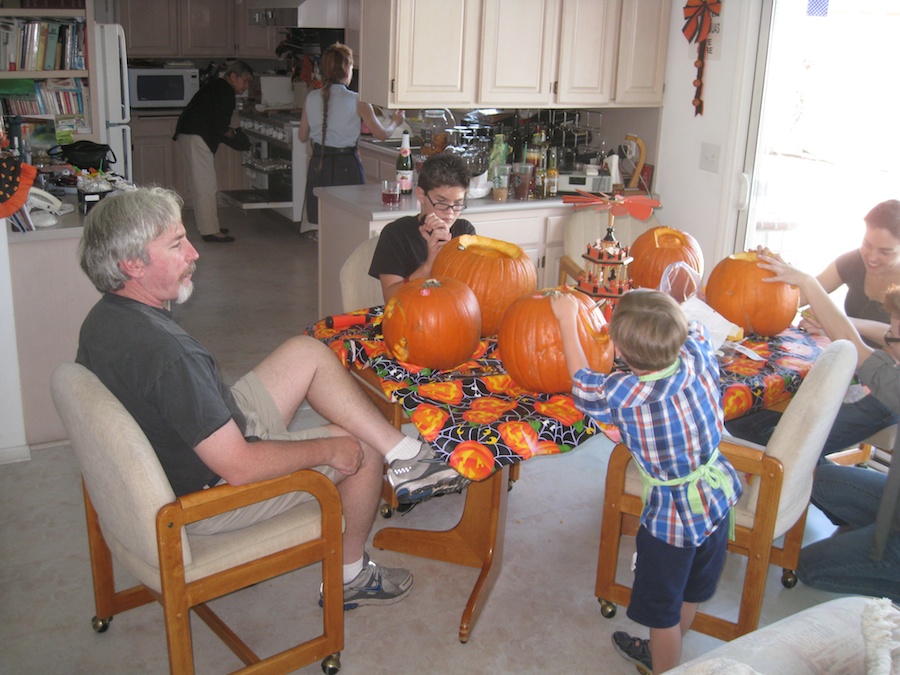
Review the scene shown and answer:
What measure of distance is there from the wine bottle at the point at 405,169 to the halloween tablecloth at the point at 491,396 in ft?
5.50

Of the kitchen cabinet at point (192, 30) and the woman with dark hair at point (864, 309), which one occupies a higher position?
the kitchen cabinet at point (192, 30)

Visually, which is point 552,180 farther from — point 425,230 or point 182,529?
point 182,529

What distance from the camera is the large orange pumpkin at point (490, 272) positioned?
2473mm

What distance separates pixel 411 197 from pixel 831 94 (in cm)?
199

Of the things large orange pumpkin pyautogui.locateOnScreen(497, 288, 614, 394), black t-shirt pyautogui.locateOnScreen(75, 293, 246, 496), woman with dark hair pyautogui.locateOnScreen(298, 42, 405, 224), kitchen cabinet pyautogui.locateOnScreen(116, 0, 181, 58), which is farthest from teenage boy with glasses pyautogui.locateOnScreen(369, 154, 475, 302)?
kitchen cabinet pyautogui.locateOnScreen(116, 0, 181, 58)

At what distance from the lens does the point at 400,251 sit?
9.76 feet

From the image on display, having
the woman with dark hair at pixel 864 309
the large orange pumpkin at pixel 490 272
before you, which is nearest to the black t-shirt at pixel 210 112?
the large orange pumpkin at pixel 490 272

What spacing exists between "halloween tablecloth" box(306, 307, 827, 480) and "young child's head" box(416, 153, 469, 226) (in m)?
0.49

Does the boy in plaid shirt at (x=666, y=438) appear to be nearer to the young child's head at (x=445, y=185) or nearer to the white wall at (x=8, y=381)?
the young child's head at (x=445, y=185)

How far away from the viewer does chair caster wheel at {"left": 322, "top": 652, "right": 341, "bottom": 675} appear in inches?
87.4

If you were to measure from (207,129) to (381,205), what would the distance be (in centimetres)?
309

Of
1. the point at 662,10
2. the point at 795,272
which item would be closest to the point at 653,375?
the point at 795,272

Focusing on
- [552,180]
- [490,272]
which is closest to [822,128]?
[552,180]

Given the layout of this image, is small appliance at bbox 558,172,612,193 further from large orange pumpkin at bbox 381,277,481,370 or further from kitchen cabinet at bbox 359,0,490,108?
large orange pumpkin at bbox 381,277,481,370
